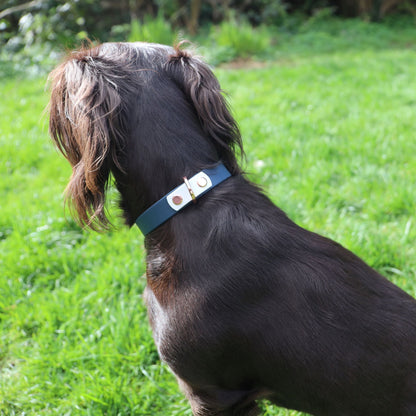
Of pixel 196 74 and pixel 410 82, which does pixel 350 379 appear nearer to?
pixel 196 74

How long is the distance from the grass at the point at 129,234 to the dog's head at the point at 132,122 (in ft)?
1.25

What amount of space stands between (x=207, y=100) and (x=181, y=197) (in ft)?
1.22

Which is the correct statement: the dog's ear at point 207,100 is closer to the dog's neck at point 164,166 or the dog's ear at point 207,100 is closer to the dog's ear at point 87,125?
the dog's neck at point 164,166

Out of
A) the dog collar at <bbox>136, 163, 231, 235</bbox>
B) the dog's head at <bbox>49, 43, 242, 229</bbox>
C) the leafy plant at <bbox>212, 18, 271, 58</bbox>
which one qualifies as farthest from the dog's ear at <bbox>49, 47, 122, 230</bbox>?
the leafy plant at <bbox>212, 18, 271, 58</bbox>

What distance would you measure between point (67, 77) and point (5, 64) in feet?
24.1

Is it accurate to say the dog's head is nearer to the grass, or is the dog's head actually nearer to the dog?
the dog

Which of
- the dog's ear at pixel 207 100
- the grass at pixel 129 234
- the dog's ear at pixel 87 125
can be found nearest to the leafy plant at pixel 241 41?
the grass at pixel 129 234

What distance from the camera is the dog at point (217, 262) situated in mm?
1398

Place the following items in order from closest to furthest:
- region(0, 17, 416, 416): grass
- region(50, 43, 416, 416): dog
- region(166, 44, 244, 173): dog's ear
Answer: region(50, 43, 416, 416): dog
region(166, 44, 244, 173): dog's ear
region(0, 17, 416, 416): grass

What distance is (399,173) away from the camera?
342 centimetres

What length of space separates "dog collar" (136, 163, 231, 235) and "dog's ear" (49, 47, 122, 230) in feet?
0.57

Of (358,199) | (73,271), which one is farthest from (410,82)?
(73,271)

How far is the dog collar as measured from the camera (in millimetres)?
1439

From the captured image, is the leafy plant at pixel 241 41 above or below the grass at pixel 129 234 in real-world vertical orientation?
above
